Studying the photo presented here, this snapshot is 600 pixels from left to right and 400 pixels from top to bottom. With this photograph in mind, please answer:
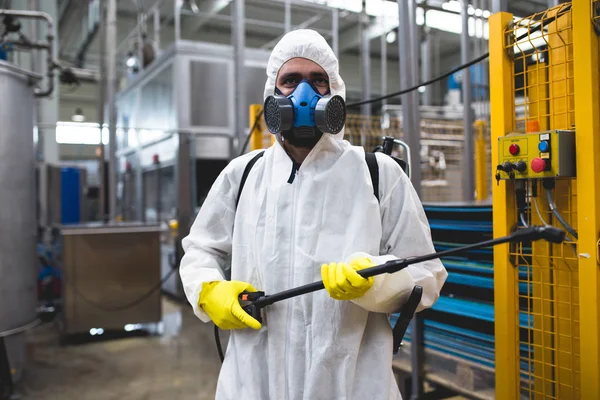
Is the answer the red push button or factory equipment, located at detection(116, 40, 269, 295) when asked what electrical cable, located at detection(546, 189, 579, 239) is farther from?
factory equipment, located at detection(116, 40, 269, 295)

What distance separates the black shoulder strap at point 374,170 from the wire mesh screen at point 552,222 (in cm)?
59

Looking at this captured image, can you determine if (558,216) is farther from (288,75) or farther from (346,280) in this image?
(288,75)

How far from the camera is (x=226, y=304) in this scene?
1270 mm

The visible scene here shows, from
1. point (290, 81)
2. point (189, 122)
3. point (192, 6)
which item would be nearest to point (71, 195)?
point (189, 122)

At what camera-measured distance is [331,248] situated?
127cm

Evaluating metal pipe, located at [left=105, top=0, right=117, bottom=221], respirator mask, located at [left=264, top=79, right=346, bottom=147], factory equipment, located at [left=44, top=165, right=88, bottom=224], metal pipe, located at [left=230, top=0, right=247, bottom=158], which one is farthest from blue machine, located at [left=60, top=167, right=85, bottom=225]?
respirator mask, located at [left=264, top=79, right=346, bottom=147]

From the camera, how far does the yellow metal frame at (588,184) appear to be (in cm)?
141

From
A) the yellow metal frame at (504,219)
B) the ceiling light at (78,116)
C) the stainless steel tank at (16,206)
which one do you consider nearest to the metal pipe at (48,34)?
the stainless steel tank at (16,206)

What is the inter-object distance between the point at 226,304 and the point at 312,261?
25 cm

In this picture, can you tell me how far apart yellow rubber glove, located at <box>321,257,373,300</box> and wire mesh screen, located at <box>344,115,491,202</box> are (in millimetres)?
2946

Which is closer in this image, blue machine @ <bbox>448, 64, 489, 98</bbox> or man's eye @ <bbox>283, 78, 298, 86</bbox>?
man's eye @ <bbox>283, 78, 298, 86</bbox>

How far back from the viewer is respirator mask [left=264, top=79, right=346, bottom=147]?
130 cm

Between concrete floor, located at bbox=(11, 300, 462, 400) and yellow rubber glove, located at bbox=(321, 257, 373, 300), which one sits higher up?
yellow rubber glove, located at bbox=(321, 257, 373, 300)

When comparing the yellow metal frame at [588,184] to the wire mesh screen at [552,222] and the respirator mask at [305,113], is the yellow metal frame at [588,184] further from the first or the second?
the respirator mask at [305,113]
